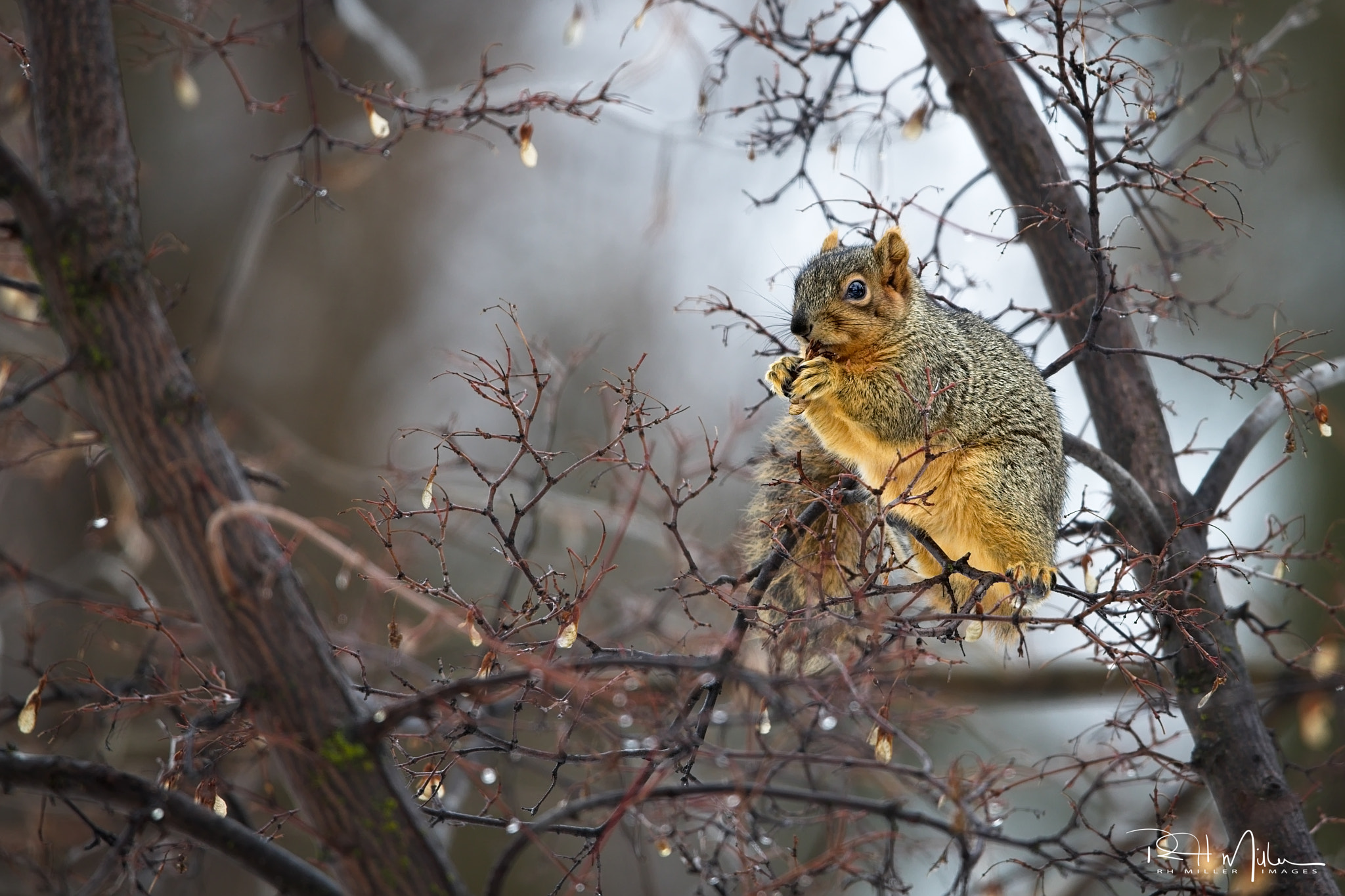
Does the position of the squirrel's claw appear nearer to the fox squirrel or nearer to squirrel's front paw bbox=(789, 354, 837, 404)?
the fox squirrel

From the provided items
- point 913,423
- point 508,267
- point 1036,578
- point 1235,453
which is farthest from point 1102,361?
point 508,267

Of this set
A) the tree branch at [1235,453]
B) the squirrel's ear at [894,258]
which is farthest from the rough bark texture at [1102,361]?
the squirrel's ear at [894,258]

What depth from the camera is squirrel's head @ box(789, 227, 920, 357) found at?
271 cm

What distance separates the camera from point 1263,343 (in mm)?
6949

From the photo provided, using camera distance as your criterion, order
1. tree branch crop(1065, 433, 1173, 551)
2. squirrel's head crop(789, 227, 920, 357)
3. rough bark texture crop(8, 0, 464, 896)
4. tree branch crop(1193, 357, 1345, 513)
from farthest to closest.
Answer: squirrel's head crop(789, 227, 920, 357) < tree branch crop(1193, 357, 1345, 513) < tree branch crop(1065, 433, 1173, 551) < rough bark texture crop(8, 0, 464, 896)

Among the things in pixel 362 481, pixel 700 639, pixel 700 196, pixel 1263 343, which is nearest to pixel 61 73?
pixel 700 639

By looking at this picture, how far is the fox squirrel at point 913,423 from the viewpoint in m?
2.50

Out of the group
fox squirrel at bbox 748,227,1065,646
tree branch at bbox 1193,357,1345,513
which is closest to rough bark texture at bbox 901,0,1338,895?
tree branch at bbox 1193,357,1345,513

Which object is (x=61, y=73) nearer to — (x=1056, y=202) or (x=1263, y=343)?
(x=1056, y=202)

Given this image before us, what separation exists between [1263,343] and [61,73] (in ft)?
23.7

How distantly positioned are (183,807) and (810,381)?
1.59m

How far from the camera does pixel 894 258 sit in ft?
9.04

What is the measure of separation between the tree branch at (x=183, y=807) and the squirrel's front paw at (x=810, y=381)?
4.85ft

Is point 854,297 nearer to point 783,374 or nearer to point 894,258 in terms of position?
point 894,258
